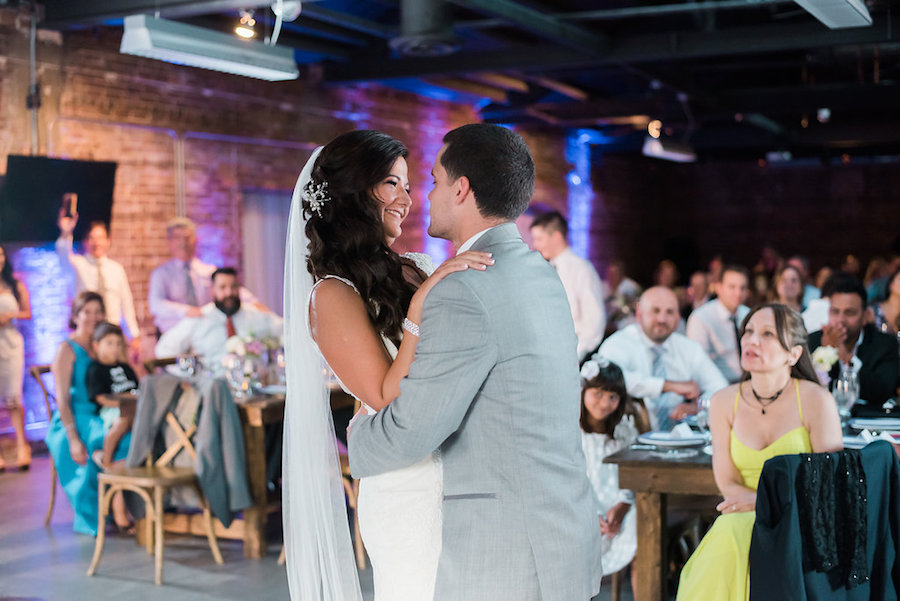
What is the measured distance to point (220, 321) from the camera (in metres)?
7.03

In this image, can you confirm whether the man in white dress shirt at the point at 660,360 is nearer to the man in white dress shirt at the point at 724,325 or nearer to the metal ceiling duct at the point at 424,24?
the man in white dress shirt at the point at 724,325

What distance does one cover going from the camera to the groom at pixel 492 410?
1842 millimetres

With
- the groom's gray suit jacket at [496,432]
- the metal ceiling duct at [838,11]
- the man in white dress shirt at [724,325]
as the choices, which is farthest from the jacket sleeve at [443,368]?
the man in white dress shirt at [724,325]

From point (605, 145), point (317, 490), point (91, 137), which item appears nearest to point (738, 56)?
point (605, 145)

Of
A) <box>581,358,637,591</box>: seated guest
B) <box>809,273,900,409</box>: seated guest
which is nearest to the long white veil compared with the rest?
<box>581,358,637,591</box>: seated guest

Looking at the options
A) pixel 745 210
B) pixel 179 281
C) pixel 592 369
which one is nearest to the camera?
pixel 592 369

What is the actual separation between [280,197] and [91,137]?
2.37m

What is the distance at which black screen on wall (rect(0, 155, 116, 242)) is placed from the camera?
775cm

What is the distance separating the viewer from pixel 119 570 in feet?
16.8

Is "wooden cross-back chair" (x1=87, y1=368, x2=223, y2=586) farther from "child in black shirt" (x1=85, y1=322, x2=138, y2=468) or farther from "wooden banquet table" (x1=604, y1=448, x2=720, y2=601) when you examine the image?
"wooden banquet table" (x1=604, y1=448, x2=720, y2=601)

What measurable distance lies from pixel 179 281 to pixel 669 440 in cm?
589

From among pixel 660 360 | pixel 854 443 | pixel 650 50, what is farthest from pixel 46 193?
pixel 854 443

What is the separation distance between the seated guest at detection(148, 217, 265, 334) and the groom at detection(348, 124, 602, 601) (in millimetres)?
6882

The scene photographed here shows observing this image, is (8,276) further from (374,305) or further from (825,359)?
(374,305)
